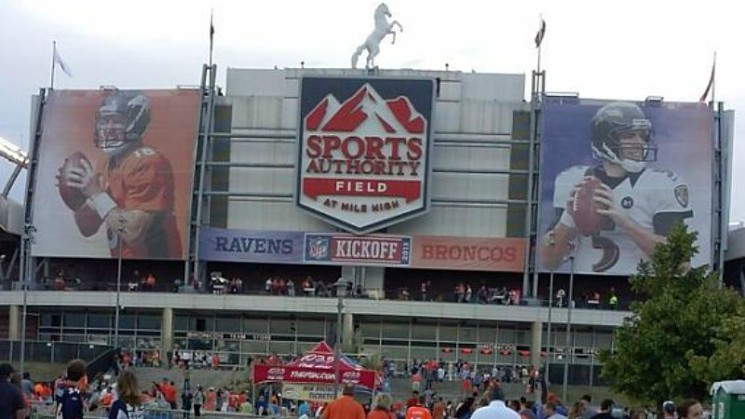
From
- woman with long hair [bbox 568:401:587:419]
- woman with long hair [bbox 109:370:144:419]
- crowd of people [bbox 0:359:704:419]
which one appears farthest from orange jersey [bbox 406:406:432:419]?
woman with long hair [bbox 109:370:144:419]

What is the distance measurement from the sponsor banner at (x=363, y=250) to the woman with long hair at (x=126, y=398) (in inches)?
2290

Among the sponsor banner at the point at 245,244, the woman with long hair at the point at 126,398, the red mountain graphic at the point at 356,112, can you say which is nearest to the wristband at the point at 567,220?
the red mountain graphic at the point at 356,112

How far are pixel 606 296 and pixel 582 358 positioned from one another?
6040mm

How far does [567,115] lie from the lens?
72562mm

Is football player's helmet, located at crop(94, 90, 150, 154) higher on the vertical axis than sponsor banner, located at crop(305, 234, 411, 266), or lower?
higher

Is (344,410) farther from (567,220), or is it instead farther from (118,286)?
(567,220)

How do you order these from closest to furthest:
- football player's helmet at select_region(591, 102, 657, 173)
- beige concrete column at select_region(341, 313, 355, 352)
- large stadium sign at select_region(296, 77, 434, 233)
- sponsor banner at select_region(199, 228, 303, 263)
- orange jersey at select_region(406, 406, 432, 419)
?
1. orange jersey at select_region(406, 406, 432, 419)
2. beige concrete column at select_region(341, 313, 355, 352)
3. football player's helmet at select_region(591, 102, 657, 173)
4. large stadium sign at select_region(296, 77, 434, 233)
5. sponsor banner at select_region(199, 228, 303, 263)

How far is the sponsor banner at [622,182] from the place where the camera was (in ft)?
233

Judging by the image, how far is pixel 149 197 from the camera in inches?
2908

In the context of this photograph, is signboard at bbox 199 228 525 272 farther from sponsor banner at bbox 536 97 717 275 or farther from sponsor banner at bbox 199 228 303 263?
sponsor banner at bbox 536 97 717 275

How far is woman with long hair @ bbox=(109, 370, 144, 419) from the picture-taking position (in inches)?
583

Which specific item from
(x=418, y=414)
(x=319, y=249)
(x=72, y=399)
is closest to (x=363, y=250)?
(x=319, y=249)

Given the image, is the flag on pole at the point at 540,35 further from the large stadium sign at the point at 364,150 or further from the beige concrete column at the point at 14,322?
the beige concrete column at the point at 14,322

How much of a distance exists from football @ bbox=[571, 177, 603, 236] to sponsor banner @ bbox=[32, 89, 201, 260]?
1896 cm
